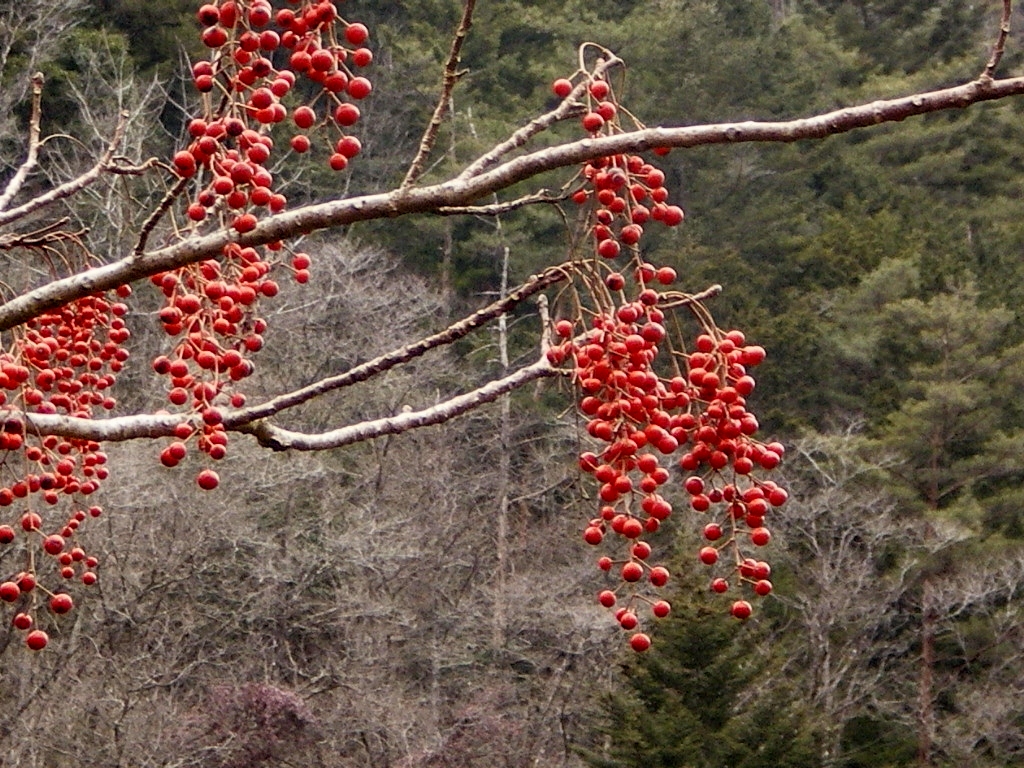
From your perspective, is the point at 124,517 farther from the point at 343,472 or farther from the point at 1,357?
the point at 1,357

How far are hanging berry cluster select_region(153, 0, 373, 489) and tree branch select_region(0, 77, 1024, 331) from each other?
0.14ft

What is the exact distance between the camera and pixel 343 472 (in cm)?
2002

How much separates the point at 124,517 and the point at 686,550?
228 inches

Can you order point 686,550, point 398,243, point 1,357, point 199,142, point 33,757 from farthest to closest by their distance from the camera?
point 398,243, point 686,550, point 33,757, point 1,357, point 199,142

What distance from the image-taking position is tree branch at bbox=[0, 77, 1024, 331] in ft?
5.33

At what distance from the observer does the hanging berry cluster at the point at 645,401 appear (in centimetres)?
179

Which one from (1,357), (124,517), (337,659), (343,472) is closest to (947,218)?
(343,472)

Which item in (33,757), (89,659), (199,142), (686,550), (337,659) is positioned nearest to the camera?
(199,142)

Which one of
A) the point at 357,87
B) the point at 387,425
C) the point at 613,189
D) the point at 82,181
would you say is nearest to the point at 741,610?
the point at 613,189

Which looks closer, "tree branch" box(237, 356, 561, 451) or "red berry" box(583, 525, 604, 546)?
"red berry" box(583, 525, 604, 546)

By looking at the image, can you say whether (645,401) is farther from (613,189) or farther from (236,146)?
(236,146)

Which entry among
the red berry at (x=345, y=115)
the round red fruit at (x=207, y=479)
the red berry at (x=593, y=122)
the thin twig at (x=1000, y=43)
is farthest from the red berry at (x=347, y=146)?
the thin twig at (x=1000, y=43)

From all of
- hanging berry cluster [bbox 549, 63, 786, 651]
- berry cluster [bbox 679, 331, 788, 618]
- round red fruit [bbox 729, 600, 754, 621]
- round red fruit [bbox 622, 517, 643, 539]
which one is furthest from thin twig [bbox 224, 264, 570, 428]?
round red fruit [bbox 729, 600, 754, 621]

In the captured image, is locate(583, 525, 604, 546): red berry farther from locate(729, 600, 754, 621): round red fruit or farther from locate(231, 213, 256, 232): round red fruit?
locate(231, 213, 256, 232): round red fruit
